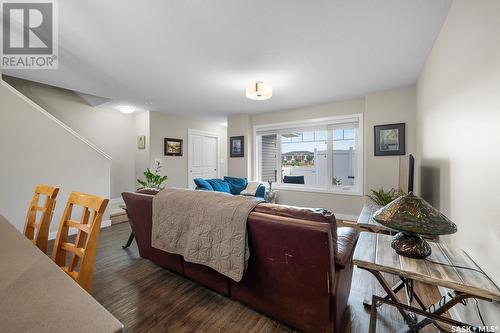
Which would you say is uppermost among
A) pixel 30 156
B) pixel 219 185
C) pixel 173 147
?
pixel 173 147

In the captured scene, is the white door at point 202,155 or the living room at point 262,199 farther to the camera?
the white door at point 202,155

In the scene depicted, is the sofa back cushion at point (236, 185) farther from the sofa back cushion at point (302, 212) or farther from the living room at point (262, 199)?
the sofa back cushion at point (302, 212)

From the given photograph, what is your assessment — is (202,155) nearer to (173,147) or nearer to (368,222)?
(173,147)

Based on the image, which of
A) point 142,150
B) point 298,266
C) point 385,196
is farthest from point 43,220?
point 142,150

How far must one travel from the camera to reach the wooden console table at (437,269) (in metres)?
0.95

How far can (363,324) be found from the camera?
5.20 feet

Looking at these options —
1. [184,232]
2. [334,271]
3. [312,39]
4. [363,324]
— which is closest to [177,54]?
[312,39]

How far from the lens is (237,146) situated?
18.8 ft

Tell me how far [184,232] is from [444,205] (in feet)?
7.73

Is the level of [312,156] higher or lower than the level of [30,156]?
higher

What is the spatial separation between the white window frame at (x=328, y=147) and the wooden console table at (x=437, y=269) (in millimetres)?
3086

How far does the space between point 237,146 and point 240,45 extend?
350 cm

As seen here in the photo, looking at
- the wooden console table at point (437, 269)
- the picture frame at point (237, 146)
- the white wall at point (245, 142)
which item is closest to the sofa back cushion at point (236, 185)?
the white wall at point (245, 142)

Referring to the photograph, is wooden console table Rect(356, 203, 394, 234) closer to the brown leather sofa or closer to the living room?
the living room
